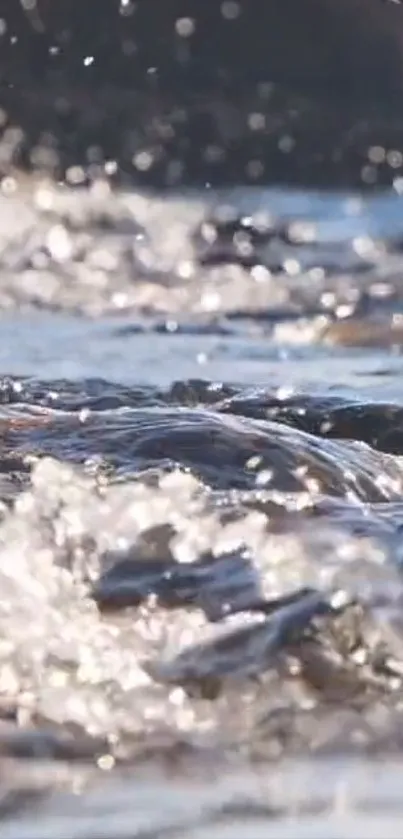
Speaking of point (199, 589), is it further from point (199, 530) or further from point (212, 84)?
point (212, 84)

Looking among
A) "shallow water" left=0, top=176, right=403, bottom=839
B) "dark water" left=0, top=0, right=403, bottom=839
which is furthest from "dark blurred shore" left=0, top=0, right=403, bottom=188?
"shallow water" left=0, top=176, right=403, bottom=839

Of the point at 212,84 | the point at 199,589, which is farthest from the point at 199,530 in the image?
the point at 212,84

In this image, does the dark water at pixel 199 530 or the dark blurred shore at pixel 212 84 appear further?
the dark blurred shore at pixel 212 84

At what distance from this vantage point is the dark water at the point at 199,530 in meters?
2.94

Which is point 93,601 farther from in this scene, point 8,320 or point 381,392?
point 8,320

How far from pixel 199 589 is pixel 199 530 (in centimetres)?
25

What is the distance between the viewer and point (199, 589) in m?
3.77

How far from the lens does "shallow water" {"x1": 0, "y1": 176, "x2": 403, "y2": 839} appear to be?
288cm

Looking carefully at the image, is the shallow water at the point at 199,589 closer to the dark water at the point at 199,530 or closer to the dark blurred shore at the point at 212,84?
the dark water at the point at 199,530

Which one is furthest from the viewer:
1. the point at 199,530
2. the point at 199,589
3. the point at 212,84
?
the point at 212,84

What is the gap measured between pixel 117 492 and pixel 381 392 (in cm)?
190

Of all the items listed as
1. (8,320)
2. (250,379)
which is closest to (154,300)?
(8,320)

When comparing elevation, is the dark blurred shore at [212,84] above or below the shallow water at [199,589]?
above

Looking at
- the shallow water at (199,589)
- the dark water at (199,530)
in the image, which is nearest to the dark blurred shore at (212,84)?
the dark water at (199,530)
